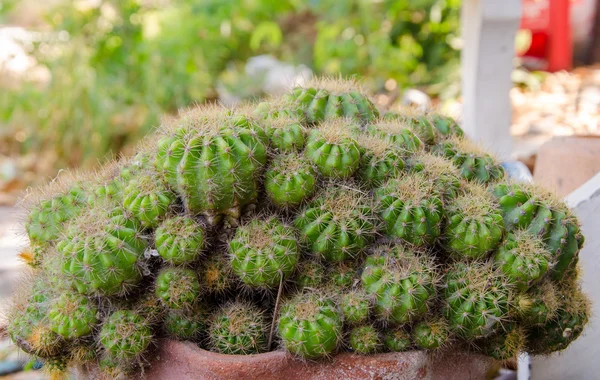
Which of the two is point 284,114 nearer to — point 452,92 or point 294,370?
point 294,370

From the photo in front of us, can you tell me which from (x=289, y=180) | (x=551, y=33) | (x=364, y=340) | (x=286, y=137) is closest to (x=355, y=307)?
(x=364, y=340)

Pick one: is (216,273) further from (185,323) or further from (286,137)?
(286,137)

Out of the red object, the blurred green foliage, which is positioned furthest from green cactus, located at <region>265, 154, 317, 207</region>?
the red object

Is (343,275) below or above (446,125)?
below

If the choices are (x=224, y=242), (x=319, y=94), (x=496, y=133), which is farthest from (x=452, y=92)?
(x=224, y=242)

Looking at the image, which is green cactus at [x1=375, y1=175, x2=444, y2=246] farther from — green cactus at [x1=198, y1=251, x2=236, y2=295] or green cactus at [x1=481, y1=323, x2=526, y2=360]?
green cactus at [x1=198, y1=251, x2=236, y2=295]

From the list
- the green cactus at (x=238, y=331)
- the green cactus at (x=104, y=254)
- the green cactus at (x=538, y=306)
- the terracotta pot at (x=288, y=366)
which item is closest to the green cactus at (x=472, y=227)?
the green cactus at (x=538, y=306)

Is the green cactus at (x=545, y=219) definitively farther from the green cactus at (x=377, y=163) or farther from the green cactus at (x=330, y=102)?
the green cactus at (x=330, y=102)
